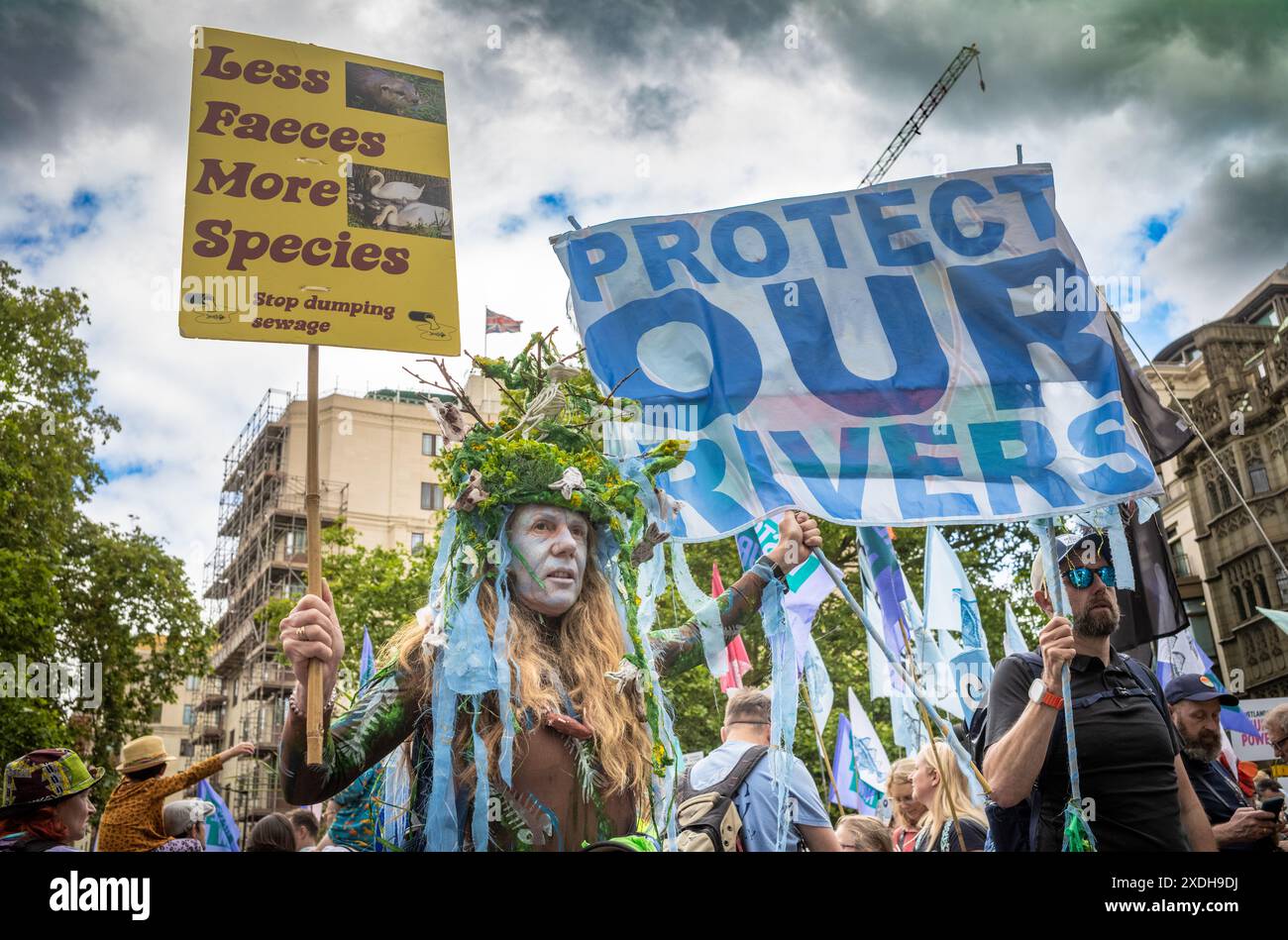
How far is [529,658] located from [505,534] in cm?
43

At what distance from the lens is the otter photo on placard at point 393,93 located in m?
3.59

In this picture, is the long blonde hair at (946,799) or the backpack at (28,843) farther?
the long blonde hair at (946,799)

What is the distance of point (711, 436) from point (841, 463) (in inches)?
22.2

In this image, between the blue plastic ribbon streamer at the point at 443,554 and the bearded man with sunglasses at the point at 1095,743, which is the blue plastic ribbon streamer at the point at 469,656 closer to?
A: the blue plastic ribbon streamer at the point at 443,554

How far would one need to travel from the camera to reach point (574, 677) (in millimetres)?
3664

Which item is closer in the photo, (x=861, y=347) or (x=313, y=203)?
(x=313, y=203)

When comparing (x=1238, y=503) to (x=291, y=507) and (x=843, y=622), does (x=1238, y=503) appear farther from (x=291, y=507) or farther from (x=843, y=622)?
(x=291, y=507)

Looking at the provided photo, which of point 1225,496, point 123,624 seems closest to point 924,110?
point 1225,496

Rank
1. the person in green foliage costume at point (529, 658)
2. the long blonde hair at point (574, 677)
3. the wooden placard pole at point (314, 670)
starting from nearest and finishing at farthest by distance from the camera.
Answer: the wooden placard pole at point (314, 670) < the person in green foliage costume at point (529, 658) < the long blonde hair at point (574, 677)

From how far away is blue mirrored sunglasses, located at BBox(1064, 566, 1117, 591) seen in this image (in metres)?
4.04

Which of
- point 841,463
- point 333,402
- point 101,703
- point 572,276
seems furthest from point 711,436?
point 333,402

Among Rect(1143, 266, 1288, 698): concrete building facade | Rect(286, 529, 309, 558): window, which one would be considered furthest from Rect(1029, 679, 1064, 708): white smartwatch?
Rect(286, 529, 309, 558): window

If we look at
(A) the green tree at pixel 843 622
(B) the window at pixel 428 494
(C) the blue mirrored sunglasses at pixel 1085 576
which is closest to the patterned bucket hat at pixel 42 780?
(C) the blue mirrored sunglasses at pixel 1085 576

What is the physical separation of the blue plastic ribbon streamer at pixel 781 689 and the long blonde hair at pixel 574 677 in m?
0.67
